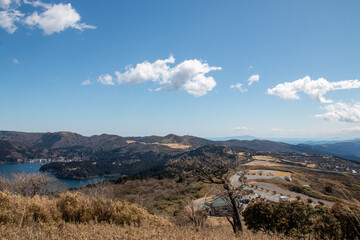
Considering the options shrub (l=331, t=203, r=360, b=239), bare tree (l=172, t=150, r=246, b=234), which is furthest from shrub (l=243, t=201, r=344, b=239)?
bare tree (l=172, t=150, r=246, b=234)

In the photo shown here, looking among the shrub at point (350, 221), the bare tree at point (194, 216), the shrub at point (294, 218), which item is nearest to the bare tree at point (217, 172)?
the bare tree at point (194, 216)

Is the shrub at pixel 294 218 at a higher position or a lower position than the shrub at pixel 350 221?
lower

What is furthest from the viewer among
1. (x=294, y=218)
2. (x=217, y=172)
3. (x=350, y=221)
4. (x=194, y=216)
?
(x=294, y=218)

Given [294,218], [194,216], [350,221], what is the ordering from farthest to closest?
[294,218] < [194,216] < [350,221]

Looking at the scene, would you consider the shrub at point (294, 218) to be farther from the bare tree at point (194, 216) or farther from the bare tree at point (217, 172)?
the bare tree at point (217, 172)

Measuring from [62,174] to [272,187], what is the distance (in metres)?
132

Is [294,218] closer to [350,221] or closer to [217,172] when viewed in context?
[217,172]

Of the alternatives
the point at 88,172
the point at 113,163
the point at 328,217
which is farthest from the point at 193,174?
the point at 113,163

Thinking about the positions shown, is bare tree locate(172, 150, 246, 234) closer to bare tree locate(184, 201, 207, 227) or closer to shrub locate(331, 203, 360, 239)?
bare tree locate(184, 201, 207, 227)

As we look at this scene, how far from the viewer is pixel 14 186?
66.6ft

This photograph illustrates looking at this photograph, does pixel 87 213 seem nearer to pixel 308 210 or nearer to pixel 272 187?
pixel 308 210

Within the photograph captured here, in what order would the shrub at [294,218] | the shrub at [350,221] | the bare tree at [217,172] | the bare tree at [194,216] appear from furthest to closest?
the shrub at [294,218] → the bare tree at [194,216] → the bare tree at [217,172] → the shrub at [350,221]

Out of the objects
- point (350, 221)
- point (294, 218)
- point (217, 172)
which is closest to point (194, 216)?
point (217, 172)

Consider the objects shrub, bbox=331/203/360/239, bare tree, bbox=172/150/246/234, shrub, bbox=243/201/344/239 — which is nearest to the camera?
shrub, bbox=331/203/360/239
